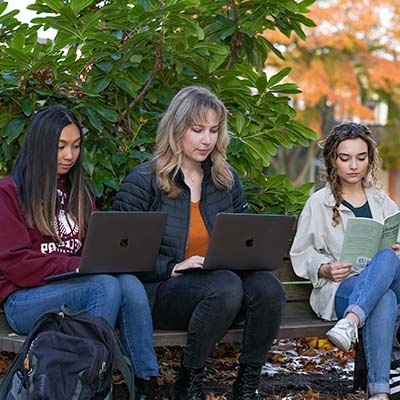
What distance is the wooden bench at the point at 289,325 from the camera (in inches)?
157

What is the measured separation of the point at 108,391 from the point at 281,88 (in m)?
2.16

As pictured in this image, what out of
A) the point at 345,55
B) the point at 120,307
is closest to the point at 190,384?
the point at 120,307

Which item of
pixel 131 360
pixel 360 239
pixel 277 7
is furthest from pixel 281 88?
pixel 131 360

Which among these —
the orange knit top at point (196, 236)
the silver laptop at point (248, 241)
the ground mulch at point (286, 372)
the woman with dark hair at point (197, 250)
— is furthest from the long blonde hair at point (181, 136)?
the ground mulch at point (286, 372)

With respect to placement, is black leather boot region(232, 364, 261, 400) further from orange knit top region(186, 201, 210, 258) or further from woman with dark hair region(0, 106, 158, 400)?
orange knit top region(186, 201, 210, 258)

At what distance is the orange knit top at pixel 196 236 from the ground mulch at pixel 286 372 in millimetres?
767

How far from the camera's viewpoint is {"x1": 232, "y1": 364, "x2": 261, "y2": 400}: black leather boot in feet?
13.9

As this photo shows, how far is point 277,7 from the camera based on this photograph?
5238 mm

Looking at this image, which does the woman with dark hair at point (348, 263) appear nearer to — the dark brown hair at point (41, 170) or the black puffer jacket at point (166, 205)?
the black puffer jacket at point (166, 205)

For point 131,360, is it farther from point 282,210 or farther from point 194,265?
point 282,210

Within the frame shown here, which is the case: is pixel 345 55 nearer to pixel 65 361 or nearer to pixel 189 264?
pixel 189 264

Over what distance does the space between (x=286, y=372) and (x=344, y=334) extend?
123 centimetres

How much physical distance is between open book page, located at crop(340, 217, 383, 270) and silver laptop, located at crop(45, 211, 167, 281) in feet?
3.28

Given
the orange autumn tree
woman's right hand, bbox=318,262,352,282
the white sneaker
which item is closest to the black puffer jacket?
woman's right hand, bbox=318,262,352,282
